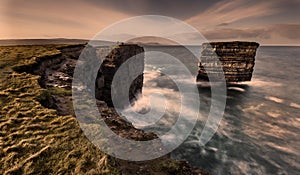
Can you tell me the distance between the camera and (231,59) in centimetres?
7181

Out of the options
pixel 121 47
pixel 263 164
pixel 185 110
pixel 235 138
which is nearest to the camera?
pixel 263 164

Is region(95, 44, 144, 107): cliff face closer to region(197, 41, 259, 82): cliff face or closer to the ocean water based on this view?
the ocean water

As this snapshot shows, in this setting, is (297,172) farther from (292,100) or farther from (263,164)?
(292,100)

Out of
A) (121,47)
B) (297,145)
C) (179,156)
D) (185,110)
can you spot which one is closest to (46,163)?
(179,156)

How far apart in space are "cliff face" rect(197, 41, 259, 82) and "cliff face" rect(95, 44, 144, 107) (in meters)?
32.0

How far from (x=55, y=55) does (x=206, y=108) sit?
36.2 m

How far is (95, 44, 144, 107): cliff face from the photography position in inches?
1716

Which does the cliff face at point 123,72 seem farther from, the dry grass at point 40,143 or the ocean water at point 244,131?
the dry grass at point 40,143

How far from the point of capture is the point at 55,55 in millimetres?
30891

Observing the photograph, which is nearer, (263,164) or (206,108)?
(263,164)

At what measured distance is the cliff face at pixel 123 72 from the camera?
43.6 metres

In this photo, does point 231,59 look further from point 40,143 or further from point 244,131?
point 40,143

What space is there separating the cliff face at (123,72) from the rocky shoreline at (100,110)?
1140cm

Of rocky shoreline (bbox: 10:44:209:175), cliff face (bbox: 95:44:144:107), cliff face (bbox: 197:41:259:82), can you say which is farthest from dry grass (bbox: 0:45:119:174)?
cliff face (bbox: 197:41:259:82)
